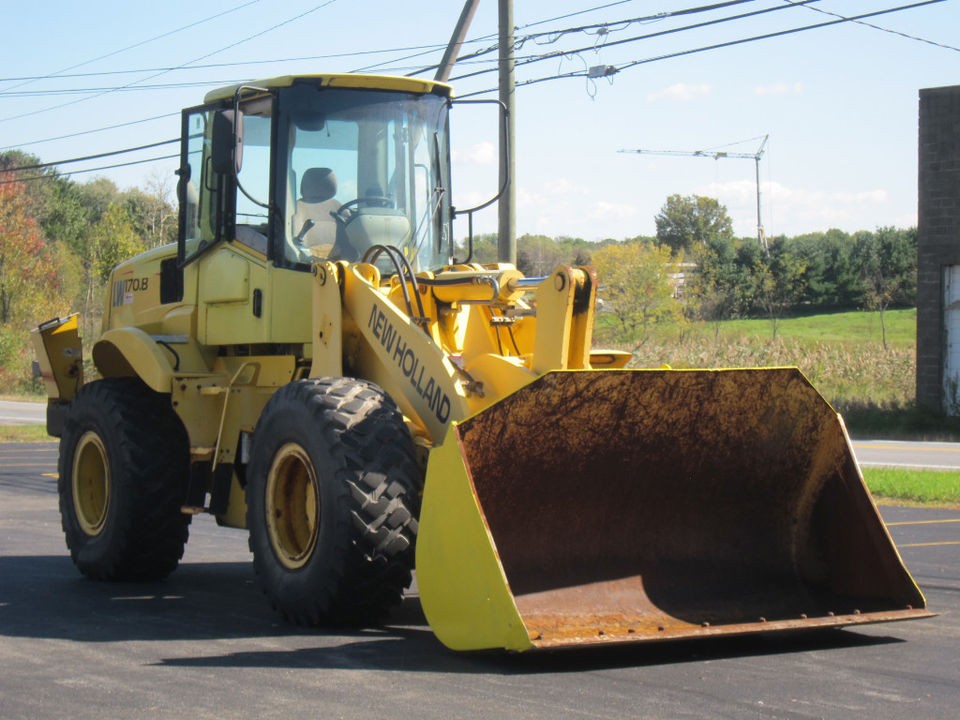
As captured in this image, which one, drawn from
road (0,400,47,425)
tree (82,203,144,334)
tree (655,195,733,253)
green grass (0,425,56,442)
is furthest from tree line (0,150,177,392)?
tree (655,195,733,253)

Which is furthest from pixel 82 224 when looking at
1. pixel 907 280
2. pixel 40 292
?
pixel 907 280

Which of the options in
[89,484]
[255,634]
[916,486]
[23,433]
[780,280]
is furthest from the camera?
[780,280]

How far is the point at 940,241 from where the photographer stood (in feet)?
87.7

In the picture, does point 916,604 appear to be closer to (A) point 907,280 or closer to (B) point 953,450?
(B) point 953,450

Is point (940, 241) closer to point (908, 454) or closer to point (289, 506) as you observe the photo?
point (908, 454)

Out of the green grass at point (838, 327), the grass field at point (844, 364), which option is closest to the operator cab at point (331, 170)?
the grass field at point (844, 364)

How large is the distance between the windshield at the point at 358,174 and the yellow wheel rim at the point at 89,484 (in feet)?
7.88

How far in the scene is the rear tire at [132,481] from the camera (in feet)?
30.4

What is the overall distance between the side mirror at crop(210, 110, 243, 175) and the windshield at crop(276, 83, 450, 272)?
1.32ft

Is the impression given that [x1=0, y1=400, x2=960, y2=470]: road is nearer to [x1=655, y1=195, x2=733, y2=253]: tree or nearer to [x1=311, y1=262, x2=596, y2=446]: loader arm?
[x1=311, y1=262, x2=596, y2=446]: loader arm

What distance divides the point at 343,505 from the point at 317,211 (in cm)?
249

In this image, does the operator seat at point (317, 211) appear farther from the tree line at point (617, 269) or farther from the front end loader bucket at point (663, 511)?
the tree line at point (617, 269)

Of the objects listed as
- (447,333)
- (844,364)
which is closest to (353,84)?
(447,333)

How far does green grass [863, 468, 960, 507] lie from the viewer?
50.3ft
